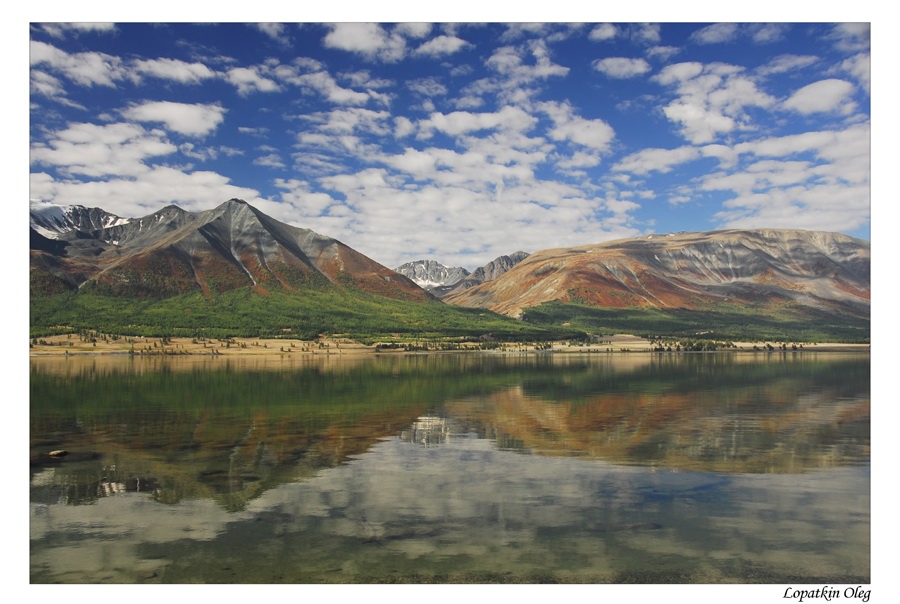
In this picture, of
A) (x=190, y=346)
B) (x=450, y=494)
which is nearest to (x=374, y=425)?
(x=450, y=494)

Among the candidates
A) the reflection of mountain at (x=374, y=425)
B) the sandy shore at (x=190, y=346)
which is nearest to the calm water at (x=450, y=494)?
the reflection of mountain at (x=374, y=425)

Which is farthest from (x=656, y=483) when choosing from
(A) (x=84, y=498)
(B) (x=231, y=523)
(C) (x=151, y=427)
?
(C) (x=151, y=427)

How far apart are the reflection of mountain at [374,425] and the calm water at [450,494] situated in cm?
23

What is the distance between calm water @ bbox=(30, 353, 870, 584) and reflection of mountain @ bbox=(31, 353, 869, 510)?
0.23 m

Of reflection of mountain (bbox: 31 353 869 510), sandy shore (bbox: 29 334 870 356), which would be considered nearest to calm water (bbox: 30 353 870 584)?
reflection of mountain (bbox: 31 353 869 510)

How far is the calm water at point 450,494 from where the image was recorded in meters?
16.1

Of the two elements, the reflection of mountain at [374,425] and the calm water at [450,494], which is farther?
the reflection of mountain at [374,425]

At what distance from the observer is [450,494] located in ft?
74.1

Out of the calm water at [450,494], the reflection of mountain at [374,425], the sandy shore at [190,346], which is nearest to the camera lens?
the calm water at [450,494]

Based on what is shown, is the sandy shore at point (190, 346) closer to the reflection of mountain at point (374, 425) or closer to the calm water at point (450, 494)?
the reflection of mountain at point (374, 425)

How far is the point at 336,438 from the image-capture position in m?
34.2

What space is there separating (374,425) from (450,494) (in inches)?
676
